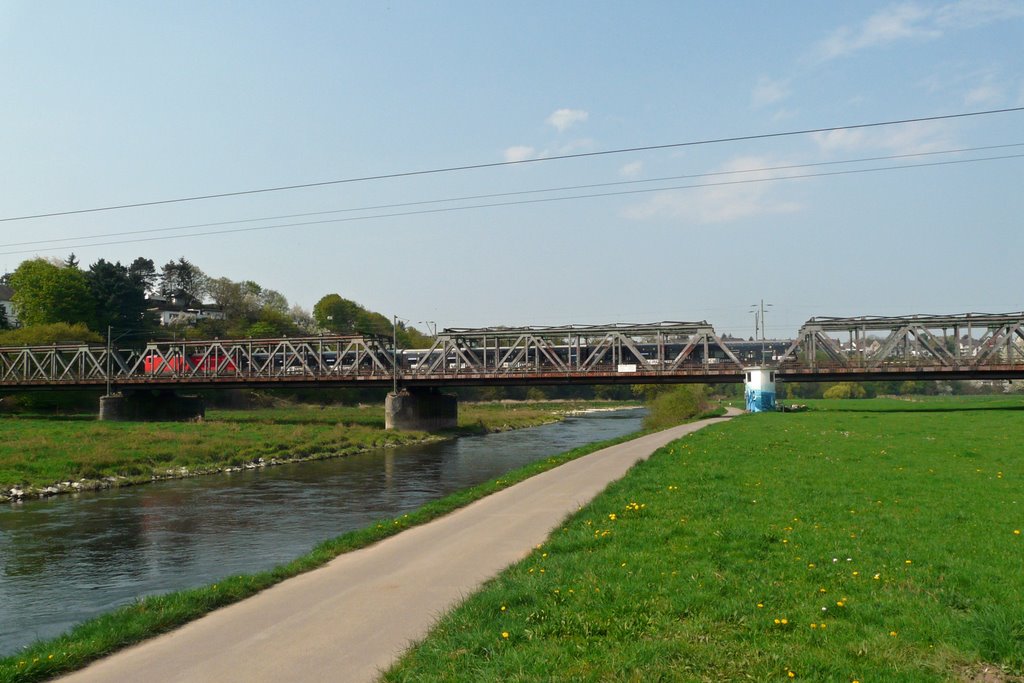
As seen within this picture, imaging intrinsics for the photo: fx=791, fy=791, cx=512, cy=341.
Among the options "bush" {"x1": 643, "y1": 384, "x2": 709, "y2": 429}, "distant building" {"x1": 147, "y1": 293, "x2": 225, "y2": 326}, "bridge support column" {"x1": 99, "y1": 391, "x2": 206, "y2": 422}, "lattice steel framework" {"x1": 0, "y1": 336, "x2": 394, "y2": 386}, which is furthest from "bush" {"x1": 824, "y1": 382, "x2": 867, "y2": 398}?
"distant building" {"x1": 147, "y1": 293, "x2": 225, "y2": 326}

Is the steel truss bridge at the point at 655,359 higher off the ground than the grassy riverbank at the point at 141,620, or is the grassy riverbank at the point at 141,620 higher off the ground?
the steel truss bridge at the point at 655,359

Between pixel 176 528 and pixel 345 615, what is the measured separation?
16.4m

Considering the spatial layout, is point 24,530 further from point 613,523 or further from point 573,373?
point 573,373

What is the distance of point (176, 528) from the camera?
975 inches

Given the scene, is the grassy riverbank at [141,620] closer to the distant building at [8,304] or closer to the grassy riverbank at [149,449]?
the grassy riverbank at [149,449]

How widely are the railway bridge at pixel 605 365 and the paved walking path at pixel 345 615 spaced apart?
56438 millimetres

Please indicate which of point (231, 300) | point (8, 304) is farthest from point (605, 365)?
point (8, 304)

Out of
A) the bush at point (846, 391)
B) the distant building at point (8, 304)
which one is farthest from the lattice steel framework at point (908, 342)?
the distant building at point (8, 304)

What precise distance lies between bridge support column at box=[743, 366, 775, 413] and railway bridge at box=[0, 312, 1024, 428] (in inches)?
12.1

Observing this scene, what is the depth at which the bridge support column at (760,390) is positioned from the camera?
68688 millimetres

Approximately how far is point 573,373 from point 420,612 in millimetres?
63230

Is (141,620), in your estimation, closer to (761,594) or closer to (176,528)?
(761,594)

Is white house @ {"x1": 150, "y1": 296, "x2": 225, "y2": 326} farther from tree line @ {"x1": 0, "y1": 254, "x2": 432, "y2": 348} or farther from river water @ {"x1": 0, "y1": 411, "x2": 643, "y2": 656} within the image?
river water @ {"x1": 0, "y1": 411, "x2": 643, "y2": 656}

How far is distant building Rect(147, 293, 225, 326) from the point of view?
541 ft
